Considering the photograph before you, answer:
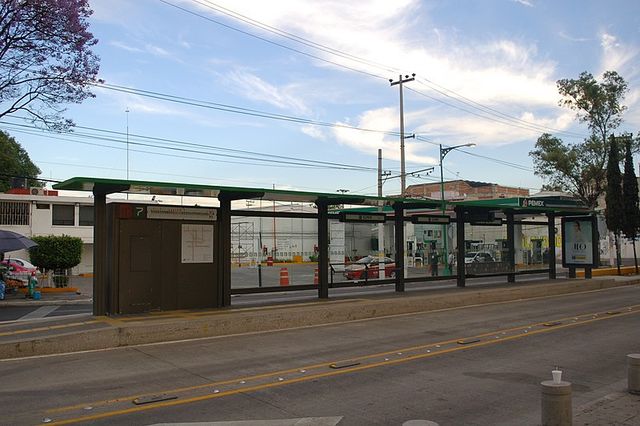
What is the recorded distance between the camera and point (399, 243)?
19.0 metres

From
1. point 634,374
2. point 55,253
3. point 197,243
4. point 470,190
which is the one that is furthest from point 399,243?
point 470,190

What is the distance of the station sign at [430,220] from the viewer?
2002cm

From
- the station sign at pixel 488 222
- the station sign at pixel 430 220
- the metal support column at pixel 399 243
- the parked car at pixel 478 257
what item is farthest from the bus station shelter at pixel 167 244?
the parked car at pixel 478 257

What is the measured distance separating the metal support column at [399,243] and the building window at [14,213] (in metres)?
33.0

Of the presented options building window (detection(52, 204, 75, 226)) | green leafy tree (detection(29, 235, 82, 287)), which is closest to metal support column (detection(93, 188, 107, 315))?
green leafy tree (detection(29, 235, 82, 287))

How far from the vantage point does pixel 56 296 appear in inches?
992

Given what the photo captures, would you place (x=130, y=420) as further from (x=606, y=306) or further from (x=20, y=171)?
(x=20, y=171)

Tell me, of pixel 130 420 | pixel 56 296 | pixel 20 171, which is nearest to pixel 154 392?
pixel 130 420

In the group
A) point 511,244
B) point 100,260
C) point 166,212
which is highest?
point 166,212

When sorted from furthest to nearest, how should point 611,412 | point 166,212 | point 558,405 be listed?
point 166,212 < point 611,412 < point 558,405

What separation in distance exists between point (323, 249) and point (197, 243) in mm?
4268

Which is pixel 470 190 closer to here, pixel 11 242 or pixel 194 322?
pixel 11 242

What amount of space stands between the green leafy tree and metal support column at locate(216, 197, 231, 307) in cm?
1642

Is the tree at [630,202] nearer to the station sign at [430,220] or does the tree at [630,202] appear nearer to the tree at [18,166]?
the station sign at [430,220]
